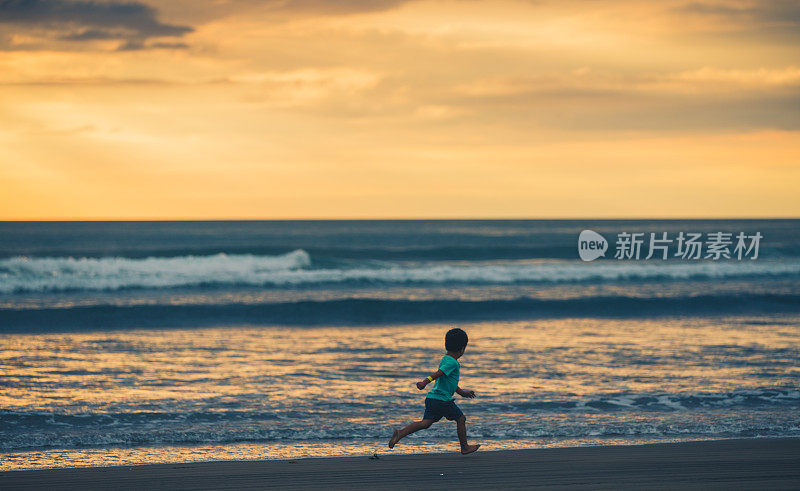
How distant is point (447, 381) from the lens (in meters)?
5.64

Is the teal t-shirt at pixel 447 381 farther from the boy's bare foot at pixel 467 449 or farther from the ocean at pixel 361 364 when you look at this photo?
the ocean at pixel 361 364

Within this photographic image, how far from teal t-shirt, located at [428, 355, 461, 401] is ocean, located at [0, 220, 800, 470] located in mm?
1021

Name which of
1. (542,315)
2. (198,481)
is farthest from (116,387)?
(542,315)

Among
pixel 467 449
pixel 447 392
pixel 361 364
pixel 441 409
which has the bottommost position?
pixel 361 364

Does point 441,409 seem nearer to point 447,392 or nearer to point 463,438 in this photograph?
point 447,392

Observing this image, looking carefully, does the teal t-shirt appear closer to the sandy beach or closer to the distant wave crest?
the sandy beach

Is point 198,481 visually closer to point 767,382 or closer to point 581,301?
point 767,382

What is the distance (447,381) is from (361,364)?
203 inches

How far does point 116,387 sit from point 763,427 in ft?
25.3

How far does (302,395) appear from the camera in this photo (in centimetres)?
860

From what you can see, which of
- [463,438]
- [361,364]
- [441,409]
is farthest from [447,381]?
[361,364]

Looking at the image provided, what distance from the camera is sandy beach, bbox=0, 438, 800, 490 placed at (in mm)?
5109

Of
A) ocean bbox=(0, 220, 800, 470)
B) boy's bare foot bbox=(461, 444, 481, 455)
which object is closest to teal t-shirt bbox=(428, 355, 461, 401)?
boy's bare foot bbox=(461, 444, 481, 455)

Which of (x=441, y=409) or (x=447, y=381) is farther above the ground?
(x=447, y=381)
